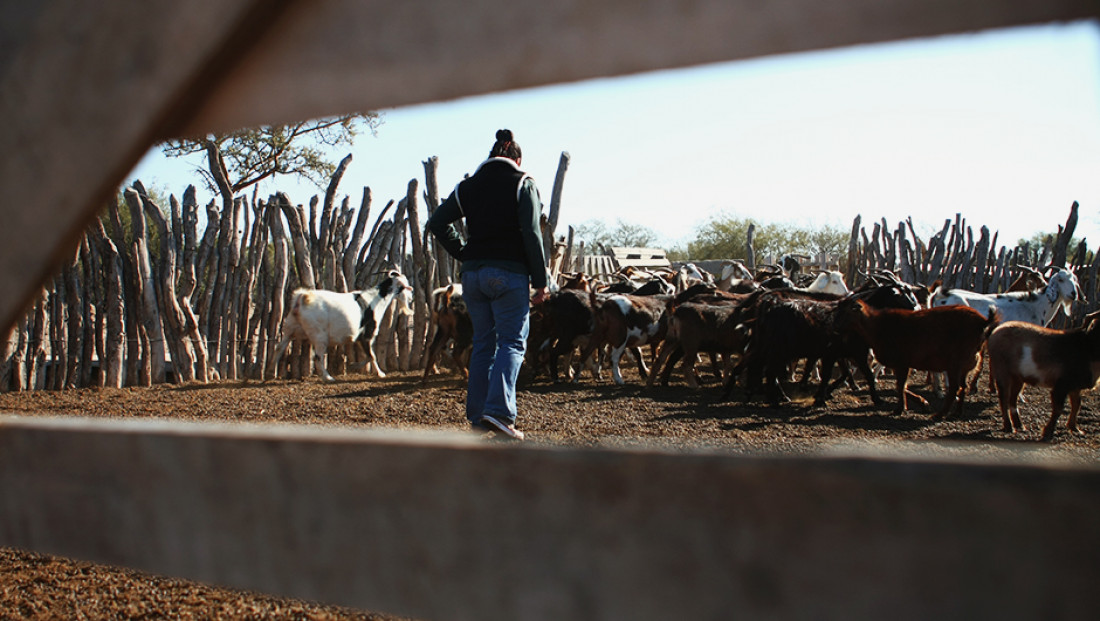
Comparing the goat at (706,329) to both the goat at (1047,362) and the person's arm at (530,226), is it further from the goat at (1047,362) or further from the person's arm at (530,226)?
the person's arm at (530,226)

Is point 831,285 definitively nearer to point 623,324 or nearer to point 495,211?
point 623,324

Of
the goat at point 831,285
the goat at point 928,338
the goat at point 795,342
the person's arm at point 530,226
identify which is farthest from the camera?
the goat at point 831,285

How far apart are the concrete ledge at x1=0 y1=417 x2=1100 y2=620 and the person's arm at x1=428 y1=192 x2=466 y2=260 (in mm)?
4098

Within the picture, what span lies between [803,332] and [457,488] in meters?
8.76

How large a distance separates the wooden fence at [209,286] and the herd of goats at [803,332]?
2.64ft

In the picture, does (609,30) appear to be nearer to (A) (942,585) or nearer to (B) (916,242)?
(A) (942,585)

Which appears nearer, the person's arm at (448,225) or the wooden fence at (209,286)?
the person's arm at (448,225)

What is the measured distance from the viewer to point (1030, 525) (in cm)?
53

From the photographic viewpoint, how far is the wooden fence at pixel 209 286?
9.92 metres

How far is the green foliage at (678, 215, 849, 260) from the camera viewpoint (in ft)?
186

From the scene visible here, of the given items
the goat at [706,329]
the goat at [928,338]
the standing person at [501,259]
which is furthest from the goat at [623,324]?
the standing person at [501,259]

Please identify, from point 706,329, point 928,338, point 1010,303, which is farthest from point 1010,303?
point 706,329

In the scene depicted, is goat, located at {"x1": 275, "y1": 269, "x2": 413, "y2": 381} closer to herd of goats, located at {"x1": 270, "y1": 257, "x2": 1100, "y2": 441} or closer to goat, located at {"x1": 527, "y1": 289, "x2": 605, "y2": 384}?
herd of goats, located at {"x1": 270, "y1": 257, "x2": 1100, "y2": 441}

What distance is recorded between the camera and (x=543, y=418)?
302 inches
